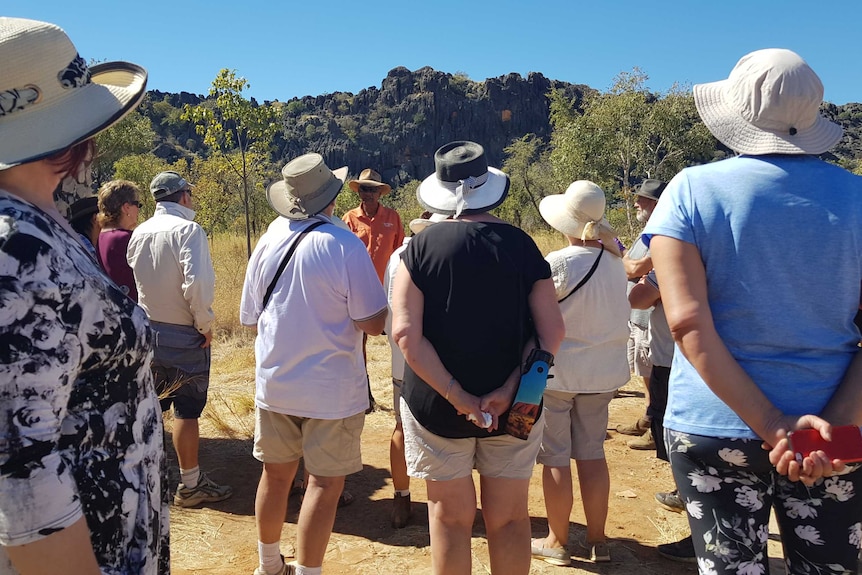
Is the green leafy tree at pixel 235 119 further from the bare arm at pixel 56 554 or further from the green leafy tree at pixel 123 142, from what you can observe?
the bare arm at pixel 56 554

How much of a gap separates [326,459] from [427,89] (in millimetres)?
99054

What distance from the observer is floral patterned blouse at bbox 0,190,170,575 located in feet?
3.57

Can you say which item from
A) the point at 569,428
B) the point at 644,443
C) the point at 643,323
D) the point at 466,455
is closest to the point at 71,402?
the point at 466,455

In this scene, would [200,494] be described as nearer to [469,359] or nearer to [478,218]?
[469,359]

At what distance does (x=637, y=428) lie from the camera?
5.53m

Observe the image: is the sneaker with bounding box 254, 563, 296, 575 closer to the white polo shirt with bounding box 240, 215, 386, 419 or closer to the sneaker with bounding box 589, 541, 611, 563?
the white polo shirt with bounding box 240, 215, 386, 419

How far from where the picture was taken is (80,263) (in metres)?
1.25

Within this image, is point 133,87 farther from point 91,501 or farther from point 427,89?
point 427,89

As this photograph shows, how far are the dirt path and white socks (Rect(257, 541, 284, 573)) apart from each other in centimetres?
30

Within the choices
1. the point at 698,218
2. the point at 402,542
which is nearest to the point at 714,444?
the point at 698,218

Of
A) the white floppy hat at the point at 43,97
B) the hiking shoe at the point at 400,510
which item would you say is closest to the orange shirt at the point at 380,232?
the hiking shoe at the point at 400,510

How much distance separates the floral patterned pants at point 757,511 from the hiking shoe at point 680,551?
5.99 feet

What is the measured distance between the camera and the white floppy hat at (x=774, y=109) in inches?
71.8

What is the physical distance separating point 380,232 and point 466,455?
12.3 ft
